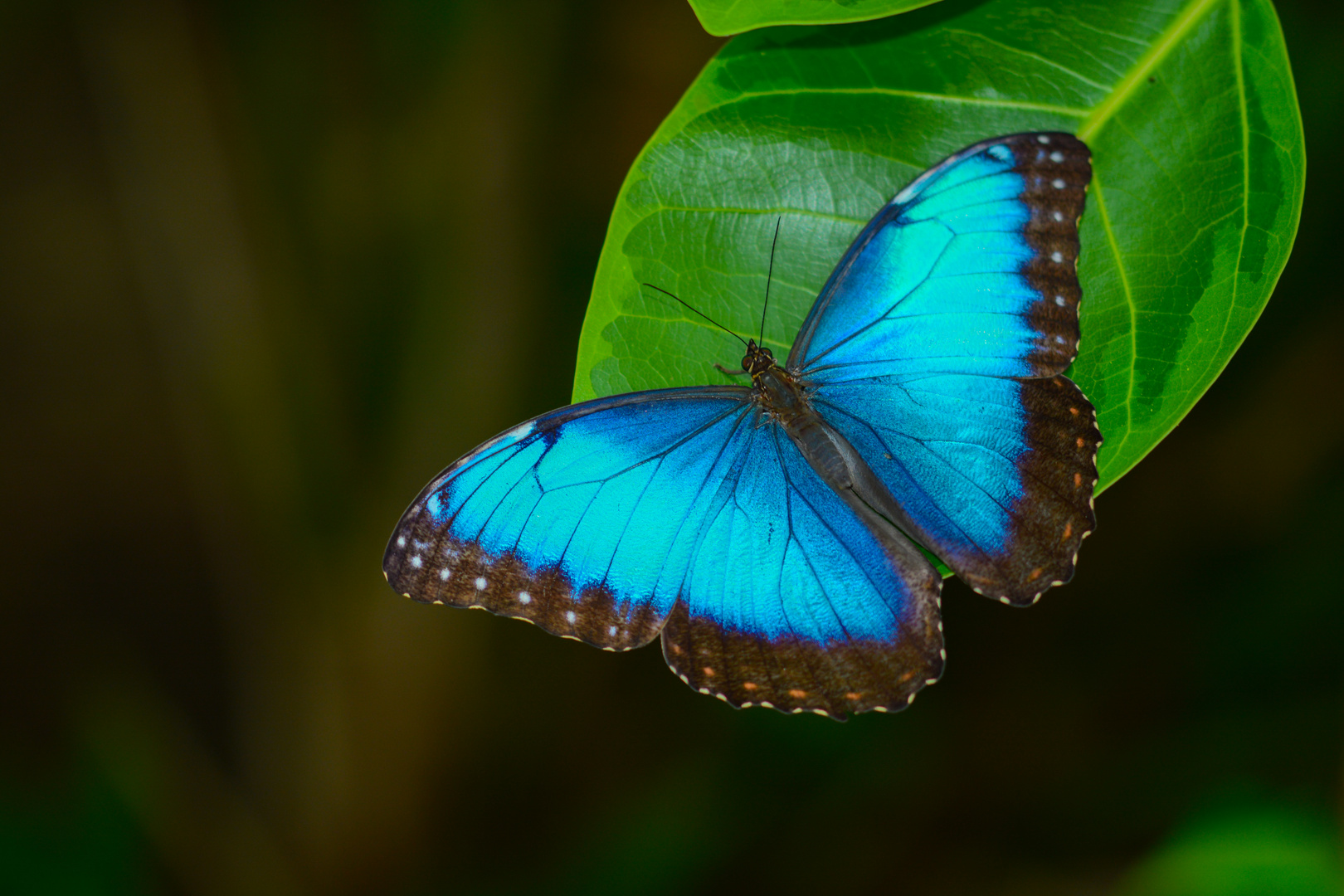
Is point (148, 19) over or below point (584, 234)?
over

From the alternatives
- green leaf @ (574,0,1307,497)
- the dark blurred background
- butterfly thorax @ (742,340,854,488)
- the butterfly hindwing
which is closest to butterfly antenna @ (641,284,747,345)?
green leaf @ (574,0,1307,497)

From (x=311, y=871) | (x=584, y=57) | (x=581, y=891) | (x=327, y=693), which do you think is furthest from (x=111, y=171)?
(x=581, y=891)

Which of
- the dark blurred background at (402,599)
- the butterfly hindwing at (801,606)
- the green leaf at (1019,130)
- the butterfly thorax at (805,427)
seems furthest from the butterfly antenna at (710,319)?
the dark blurred background at (402,599)

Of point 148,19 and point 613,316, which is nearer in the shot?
point 613,316

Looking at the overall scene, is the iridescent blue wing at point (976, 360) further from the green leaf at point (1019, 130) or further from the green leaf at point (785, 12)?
the green leaf at point (785, 12)

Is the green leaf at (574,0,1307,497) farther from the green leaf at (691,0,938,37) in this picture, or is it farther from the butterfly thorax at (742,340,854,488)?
the butterfly thorax at (742,340,854,488)

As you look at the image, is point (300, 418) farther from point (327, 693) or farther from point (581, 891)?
point (581, 891)

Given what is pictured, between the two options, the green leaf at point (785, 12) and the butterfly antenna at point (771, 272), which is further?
the butterfly antenna at point (771, 272)

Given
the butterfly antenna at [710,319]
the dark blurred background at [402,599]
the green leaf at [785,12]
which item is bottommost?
the dark blurred background at [402,599]
